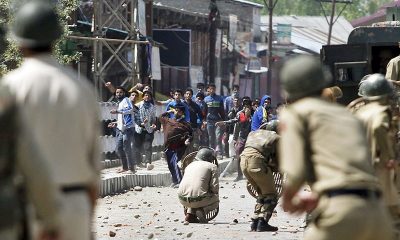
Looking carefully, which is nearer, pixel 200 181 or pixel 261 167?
pixel 261 167

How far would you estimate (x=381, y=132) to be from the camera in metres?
9.85

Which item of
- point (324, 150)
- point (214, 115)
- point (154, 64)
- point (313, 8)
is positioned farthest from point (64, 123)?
point (313, 8)

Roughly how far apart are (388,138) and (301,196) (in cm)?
271

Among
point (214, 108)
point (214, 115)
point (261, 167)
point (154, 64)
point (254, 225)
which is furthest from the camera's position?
point (154, 64)

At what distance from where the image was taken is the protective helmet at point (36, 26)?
679 centimetres

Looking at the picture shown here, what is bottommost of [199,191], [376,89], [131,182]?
[131,182]

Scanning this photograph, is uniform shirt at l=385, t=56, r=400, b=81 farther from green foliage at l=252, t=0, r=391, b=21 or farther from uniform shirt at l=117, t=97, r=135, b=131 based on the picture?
green foliage at l=252, t=0, r=391, b=21

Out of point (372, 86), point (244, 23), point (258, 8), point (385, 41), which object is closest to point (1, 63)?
point (385, 41)

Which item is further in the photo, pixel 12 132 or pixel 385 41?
pixel 385 41

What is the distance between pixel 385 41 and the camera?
20297 millimetres

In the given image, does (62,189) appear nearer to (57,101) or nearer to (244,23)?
(57,101)

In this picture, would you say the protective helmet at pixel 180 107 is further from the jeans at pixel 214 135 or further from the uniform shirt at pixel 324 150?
the uniform shirt at pixel 324 150

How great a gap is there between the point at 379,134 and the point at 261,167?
236 inches

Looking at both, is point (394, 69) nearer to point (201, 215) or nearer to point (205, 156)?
point (205, 156)
